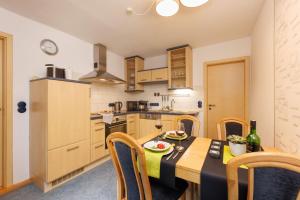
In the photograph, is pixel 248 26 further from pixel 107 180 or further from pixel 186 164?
pixel 107 180

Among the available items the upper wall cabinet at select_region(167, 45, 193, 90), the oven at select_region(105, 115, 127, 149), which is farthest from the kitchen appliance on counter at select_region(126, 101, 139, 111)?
the upper wall cabinet at select_region(167, 45, 193, 90)

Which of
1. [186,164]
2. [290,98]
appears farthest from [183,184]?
[290,98]

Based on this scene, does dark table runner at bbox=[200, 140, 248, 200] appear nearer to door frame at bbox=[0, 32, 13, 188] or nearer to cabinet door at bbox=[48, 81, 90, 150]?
cabinet door at bbox=[48, 81, 90, 150]

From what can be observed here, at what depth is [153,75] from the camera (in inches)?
139

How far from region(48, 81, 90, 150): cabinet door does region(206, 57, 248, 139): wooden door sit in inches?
98.4

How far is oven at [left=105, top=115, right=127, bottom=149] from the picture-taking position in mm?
2719

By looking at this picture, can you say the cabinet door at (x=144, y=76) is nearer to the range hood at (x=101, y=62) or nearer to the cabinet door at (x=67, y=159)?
the range hood at (x=101, y=62)

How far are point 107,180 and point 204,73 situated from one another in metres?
2.77

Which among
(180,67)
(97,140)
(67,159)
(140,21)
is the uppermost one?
(140,21)

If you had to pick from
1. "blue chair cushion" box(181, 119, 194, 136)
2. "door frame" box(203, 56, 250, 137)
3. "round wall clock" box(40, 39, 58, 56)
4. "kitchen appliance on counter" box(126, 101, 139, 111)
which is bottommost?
"blue chair cushion" box(181, 119, 194, 136)

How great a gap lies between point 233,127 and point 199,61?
6.42ft

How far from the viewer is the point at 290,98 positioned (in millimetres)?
1125

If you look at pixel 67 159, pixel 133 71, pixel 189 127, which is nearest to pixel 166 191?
pixel 189 127

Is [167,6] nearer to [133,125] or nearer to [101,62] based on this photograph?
[101,62]
